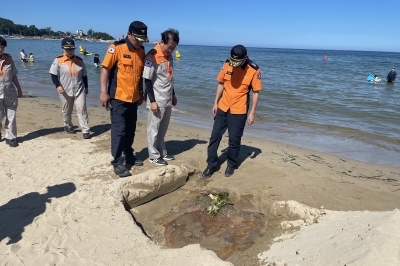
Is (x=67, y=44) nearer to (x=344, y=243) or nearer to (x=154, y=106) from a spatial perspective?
(x=154, y=106)

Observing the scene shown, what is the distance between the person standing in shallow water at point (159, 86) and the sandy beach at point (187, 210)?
0.45 m

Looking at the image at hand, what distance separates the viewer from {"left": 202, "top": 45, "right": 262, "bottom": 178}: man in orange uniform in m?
4.50

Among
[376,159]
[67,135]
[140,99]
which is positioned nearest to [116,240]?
[140,99]

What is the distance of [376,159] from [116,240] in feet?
19.2

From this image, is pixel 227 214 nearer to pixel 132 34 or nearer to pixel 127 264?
pixel 127 264

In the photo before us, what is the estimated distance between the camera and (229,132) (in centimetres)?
474

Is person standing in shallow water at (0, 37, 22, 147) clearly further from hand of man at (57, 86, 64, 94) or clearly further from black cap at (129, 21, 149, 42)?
black cap at (129, 21, 149, 42)

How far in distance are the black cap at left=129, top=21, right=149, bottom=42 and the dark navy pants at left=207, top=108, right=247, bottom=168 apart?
147cm

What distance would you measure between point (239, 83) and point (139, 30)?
59.6 inches

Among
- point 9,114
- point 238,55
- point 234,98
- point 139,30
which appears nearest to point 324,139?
point 234,98

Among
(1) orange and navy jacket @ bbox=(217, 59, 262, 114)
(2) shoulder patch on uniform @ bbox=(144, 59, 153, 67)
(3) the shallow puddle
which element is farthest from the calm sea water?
(3) the shallow puddle

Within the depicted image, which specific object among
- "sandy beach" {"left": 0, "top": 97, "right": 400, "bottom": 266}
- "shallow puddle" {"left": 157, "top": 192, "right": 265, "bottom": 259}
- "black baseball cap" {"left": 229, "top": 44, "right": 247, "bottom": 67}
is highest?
"black baseball cap" {"left": 229, "top": 44, "right": 247, "bottom": 67}

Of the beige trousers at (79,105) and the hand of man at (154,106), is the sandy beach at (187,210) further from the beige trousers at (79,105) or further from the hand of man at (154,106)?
the hand of man at (154,106)

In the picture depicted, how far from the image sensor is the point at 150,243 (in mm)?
3281
